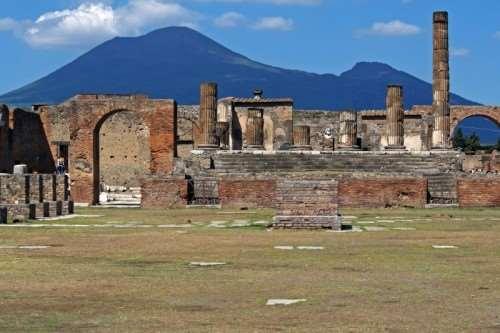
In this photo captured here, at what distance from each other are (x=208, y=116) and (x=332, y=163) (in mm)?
8638

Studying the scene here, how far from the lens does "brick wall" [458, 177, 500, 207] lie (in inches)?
1259

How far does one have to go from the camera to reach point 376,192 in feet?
103

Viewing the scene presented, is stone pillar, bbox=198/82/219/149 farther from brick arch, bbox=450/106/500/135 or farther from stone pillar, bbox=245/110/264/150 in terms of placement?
brick arch, bbox=450/106/500/135

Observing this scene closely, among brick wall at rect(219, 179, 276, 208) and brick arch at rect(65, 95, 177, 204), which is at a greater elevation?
brick arch at rect(65, 95, 177, 204)

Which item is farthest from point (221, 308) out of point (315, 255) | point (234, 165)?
point (234, 165)

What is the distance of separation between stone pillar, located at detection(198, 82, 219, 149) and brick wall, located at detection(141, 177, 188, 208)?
10.1 metres

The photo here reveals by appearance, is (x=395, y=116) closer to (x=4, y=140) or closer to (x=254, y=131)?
(x=254, y=131)

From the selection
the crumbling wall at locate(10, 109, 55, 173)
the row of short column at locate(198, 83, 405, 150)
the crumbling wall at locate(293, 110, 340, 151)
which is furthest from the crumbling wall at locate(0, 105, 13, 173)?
the crumbling wall at locate(293, 110, 340, 151)

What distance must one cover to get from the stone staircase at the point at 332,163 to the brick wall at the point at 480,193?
3.72 metres

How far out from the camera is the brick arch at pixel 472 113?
2643 inches

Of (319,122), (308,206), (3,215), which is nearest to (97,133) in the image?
(3,215)

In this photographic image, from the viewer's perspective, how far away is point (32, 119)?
45.7 metres

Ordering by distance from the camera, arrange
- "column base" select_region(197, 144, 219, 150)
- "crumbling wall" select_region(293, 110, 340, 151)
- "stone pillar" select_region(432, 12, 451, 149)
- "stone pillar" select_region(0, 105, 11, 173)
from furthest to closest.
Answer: "crumbling wall" select_region(293, 110, 340, 151) < "stone pillar" select_region(0, 105, 11, 173) < "stone pillar" select_region(432, 12, 451, 149) < "column base" select_region(197, 144, 219, 150)

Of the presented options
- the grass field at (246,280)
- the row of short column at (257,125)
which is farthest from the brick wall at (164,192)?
the grass field at (246,280)
